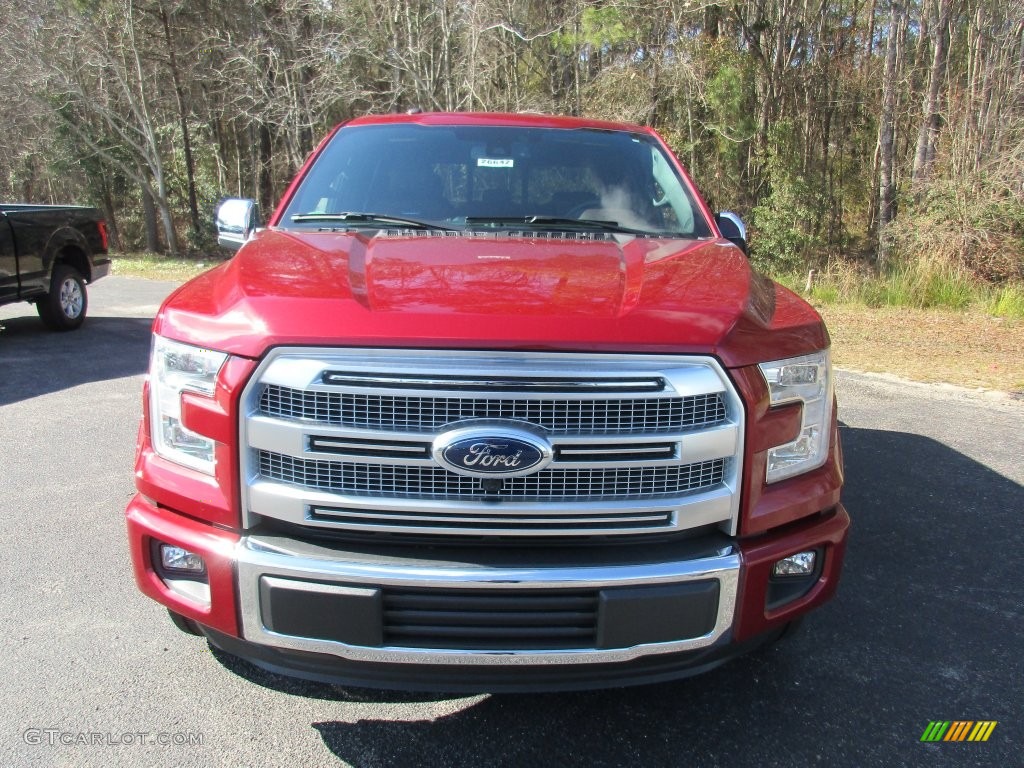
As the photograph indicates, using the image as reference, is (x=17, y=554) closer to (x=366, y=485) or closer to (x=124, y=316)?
(x=366, y=485)

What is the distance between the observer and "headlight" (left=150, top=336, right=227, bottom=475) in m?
2.03

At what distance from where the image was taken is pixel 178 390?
82.3 inches

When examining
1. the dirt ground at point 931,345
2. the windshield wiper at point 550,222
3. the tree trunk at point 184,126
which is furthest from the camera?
the tree trunk at point 184,126

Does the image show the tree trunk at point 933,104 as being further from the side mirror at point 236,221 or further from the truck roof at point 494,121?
the side mirror at point 236,221

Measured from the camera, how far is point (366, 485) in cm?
199

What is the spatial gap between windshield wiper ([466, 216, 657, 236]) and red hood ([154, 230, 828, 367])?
499 mm

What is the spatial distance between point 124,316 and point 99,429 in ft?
19.0

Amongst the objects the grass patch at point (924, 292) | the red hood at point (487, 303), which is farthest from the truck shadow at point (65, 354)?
the grass patch at point (924, 292)

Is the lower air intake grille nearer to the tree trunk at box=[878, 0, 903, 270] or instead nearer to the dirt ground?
the dirt ground

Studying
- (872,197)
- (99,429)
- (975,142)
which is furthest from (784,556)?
(872,197)

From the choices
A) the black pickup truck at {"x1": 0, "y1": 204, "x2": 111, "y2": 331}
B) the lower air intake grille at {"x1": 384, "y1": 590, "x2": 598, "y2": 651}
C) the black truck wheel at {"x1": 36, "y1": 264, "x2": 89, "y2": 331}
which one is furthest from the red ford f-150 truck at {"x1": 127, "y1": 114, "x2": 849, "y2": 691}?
the black truck wheel at {"x1": 36, "y1": 264, "x2": 89, "y2": 331}

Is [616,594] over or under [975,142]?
under

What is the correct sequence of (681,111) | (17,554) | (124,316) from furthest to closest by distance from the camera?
1. (681,111)
2. (124,316)
3. (17,554)

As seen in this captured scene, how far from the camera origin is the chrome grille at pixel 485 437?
1.91m
